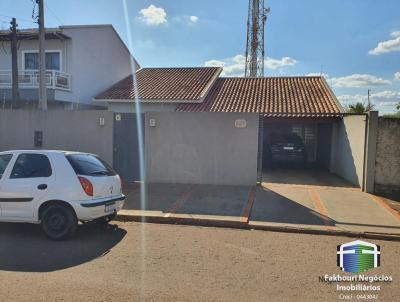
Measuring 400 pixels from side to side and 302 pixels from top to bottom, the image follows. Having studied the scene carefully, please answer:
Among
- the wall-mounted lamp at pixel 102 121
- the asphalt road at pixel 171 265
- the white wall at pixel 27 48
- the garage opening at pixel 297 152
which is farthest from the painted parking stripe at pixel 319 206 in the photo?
the white wall at pixel 27 48

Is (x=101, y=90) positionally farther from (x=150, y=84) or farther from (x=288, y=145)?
(x=288, y=145)

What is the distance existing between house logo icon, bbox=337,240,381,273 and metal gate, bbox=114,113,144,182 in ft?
22.1

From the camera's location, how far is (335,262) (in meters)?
5.18

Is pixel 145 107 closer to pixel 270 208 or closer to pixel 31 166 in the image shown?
pixel 270 208

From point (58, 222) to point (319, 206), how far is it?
572cm

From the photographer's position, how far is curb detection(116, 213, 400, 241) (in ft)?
21.5

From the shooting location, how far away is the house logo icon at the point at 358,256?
508cm

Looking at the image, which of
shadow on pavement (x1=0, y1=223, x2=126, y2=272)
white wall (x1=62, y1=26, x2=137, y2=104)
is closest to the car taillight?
shadow on pavement (x1=0, y1=223, x2=126, y2=272)

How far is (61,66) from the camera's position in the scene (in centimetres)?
1853

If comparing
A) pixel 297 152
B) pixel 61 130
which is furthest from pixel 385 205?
pixel 61 130

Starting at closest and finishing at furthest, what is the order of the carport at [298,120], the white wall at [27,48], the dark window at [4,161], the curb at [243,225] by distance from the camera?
the dark window at [4,161] < the curb at [243,225] < the carport at [298,120] < the white wall at [27,48]

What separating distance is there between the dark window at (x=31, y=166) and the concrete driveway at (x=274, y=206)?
2.13 meters

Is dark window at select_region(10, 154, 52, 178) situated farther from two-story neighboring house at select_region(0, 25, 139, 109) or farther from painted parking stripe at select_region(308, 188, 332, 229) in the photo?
two-story neighboring house at select_region(0, 25, 139, 109)

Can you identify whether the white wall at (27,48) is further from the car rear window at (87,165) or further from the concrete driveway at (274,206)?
the car rear window at (87,165)
